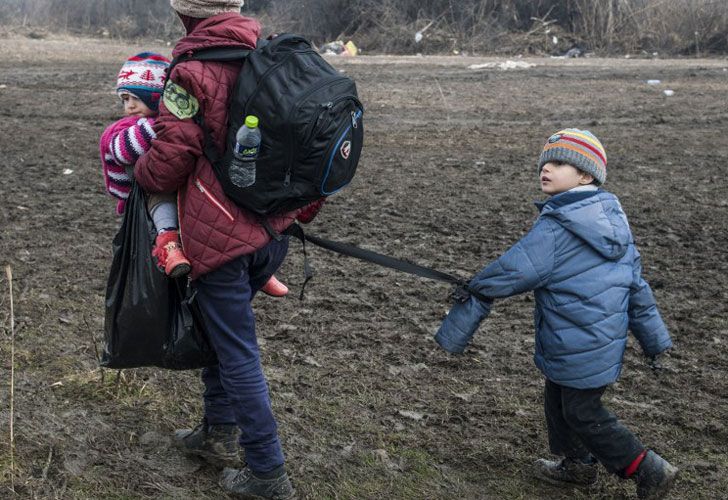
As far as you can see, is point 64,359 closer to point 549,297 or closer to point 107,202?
point 549,297

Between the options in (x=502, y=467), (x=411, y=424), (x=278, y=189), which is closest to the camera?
(x=278, y=189)

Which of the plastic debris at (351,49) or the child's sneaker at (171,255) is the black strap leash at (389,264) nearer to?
the child's sneaker at (171,255)

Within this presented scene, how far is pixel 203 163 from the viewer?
310 centimetres

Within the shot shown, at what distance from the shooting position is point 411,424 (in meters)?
4.28

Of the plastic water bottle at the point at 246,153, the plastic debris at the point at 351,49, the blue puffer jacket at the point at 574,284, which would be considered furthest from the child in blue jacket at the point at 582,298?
the plastic debris at the point at 351,49

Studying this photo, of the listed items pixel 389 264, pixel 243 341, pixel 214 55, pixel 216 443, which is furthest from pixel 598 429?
pixel 214 55

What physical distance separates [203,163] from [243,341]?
25.7 inches

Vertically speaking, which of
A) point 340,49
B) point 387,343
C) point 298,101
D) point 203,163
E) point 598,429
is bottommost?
point 340,49

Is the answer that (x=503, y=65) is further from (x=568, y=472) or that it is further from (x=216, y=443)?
(x=216, y=443)

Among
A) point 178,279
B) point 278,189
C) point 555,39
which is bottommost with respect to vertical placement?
point 555,39

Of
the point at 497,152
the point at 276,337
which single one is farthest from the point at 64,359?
the point at 497,152

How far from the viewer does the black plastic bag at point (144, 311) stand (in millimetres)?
3254

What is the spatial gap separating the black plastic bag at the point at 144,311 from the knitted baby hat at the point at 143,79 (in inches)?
13.2

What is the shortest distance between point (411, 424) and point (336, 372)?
0.64m
